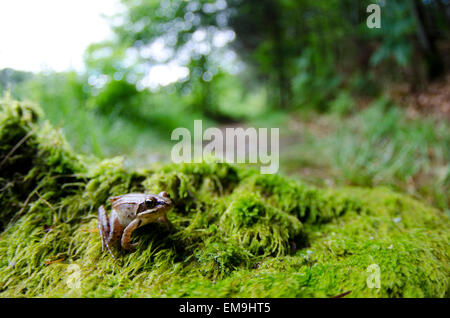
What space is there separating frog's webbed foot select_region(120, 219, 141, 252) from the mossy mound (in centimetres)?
5

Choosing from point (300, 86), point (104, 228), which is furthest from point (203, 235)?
point (300, 86)

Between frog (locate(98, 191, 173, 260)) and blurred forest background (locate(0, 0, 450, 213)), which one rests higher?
blurred forest background (locate(0, 0, 450, 213))

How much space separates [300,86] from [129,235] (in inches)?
452

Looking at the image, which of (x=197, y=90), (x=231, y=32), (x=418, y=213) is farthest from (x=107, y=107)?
(x=231, y=32)

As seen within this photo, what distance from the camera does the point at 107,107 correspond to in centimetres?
623

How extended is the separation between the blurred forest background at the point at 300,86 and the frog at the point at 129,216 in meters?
0.89

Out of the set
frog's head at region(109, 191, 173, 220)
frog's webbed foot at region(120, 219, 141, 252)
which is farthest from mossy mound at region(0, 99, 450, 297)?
frog's head at region(109, 191, 173, 220)

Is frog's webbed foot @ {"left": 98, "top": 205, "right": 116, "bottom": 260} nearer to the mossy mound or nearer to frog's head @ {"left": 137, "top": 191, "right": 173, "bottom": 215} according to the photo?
the mossy mound

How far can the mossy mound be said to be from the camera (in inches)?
44.1

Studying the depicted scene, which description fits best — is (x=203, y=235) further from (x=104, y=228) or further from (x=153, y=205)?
(x=104, y=228)

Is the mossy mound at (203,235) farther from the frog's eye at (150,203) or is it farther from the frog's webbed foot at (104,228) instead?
the frog's eye at (150,203)

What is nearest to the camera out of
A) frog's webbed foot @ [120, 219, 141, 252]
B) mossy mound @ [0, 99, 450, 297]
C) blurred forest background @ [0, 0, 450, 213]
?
mossy mound @ [0, 99, 450, 297]

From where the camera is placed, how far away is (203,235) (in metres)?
1.44

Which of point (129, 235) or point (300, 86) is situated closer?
point (129, 235)
